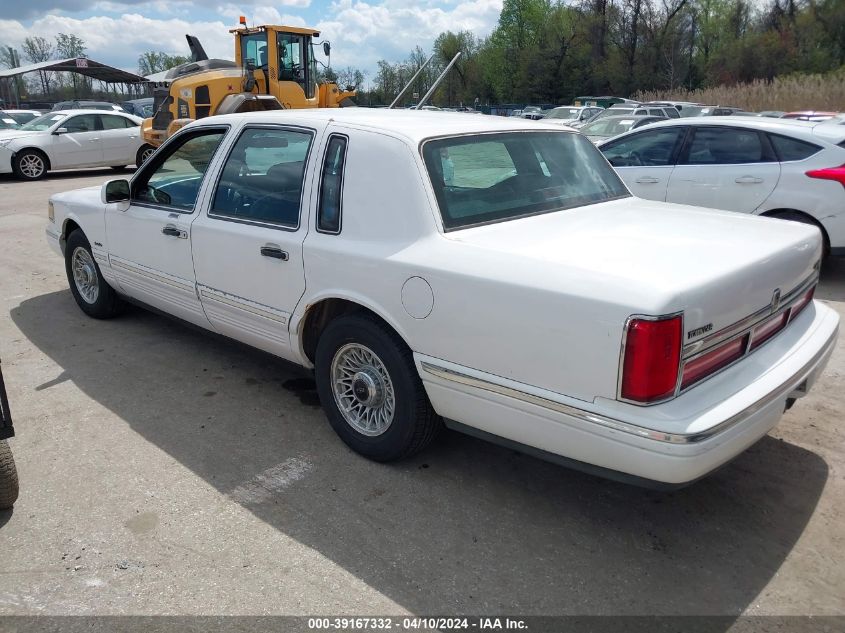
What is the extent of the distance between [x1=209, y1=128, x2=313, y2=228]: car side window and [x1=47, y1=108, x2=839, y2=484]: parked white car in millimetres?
12

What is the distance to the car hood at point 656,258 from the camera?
247 cm

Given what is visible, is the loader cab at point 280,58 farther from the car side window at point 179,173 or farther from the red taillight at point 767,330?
the red taillight at point 767,330

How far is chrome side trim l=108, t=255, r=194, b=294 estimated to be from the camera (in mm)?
4359

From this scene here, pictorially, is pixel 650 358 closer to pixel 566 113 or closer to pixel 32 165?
pixel 32 165

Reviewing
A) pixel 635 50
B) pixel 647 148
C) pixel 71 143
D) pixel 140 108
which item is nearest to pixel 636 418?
pixel 647 148

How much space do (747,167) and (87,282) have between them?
617cm

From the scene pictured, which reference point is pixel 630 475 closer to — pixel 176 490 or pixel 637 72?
pixel 176 490

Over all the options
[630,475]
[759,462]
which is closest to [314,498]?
[630,475]

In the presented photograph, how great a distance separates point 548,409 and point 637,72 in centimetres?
6920

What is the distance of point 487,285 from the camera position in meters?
2.73

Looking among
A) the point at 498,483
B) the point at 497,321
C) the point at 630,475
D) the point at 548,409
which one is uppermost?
the point at 497,321

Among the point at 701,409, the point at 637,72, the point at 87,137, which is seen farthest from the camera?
the point at 637,72

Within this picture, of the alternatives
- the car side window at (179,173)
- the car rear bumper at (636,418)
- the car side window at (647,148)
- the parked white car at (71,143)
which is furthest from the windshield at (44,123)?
the car rear bumper at (636,418)

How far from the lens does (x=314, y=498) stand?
10.6 ft
